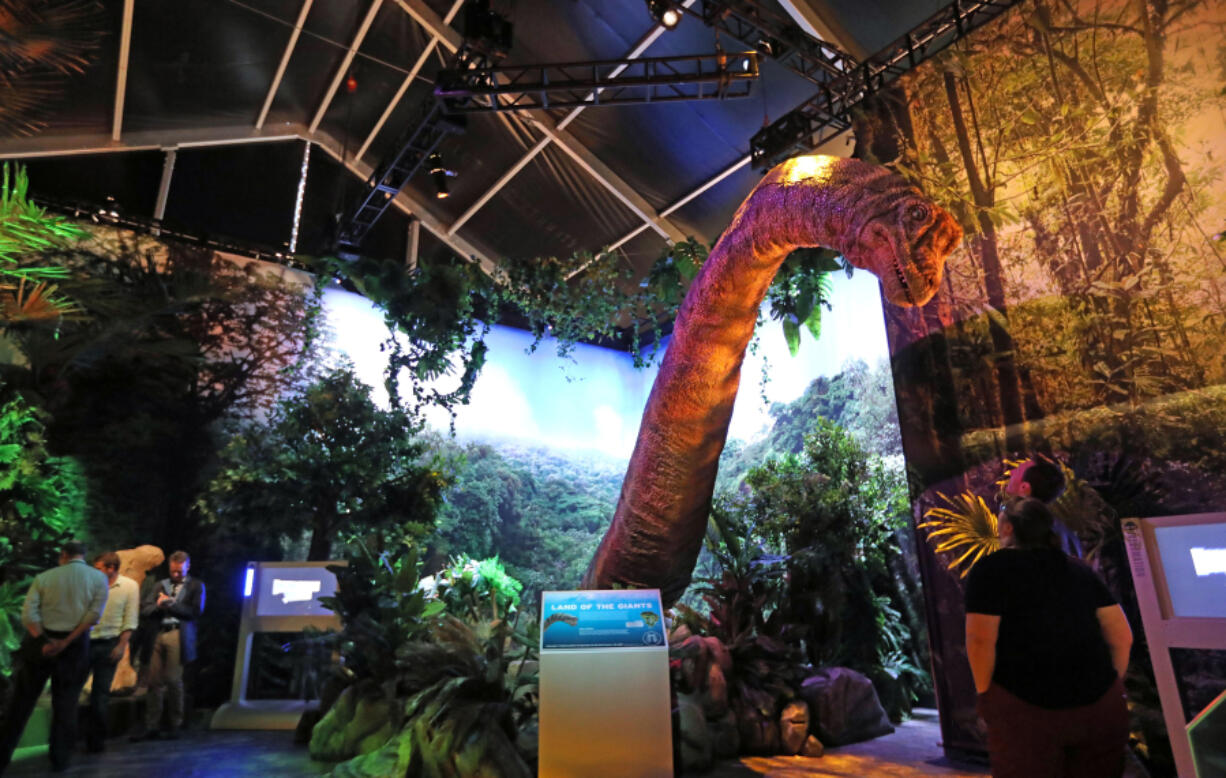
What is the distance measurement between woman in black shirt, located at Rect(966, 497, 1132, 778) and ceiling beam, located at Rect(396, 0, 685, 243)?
630 centimetres

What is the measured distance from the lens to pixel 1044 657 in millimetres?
1548

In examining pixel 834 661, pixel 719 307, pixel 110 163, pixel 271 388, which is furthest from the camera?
pixel 271 388

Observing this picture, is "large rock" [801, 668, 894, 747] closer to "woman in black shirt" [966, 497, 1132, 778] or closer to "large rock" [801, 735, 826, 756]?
"large rock" [801, 735, 826, 756]

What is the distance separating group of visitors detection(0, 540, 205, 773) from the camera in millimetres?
3656

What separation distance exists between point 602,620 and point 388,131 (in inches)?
302

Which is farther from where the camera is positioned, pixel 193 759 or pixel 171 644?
pixel 171 644

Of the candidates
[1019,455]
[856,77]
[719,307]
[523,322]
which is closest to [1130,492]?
[1019,455]

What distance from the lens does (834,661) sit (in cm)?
522

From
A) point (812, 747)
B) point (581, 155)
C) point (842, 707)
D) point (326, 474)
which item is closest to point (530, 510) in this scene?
point (326, 474)

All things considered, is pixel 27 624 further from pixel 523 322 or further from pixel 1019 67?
pixel 523 322

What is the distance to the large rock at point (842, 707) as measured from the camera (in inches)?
159

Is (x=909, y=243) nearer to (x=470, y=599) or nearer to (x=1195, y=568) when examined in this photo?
(x=1195, y=568)

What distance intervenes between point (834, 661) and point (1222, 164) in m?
3.87

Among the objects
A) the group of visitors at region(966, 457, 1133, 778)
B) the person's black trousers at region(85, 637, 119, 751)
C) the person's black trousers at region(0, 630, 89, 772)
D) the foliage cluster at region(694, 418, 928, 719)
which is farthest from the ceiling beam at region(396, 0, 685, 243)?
the group of visitors at region(966, 457, 1133, 778)
